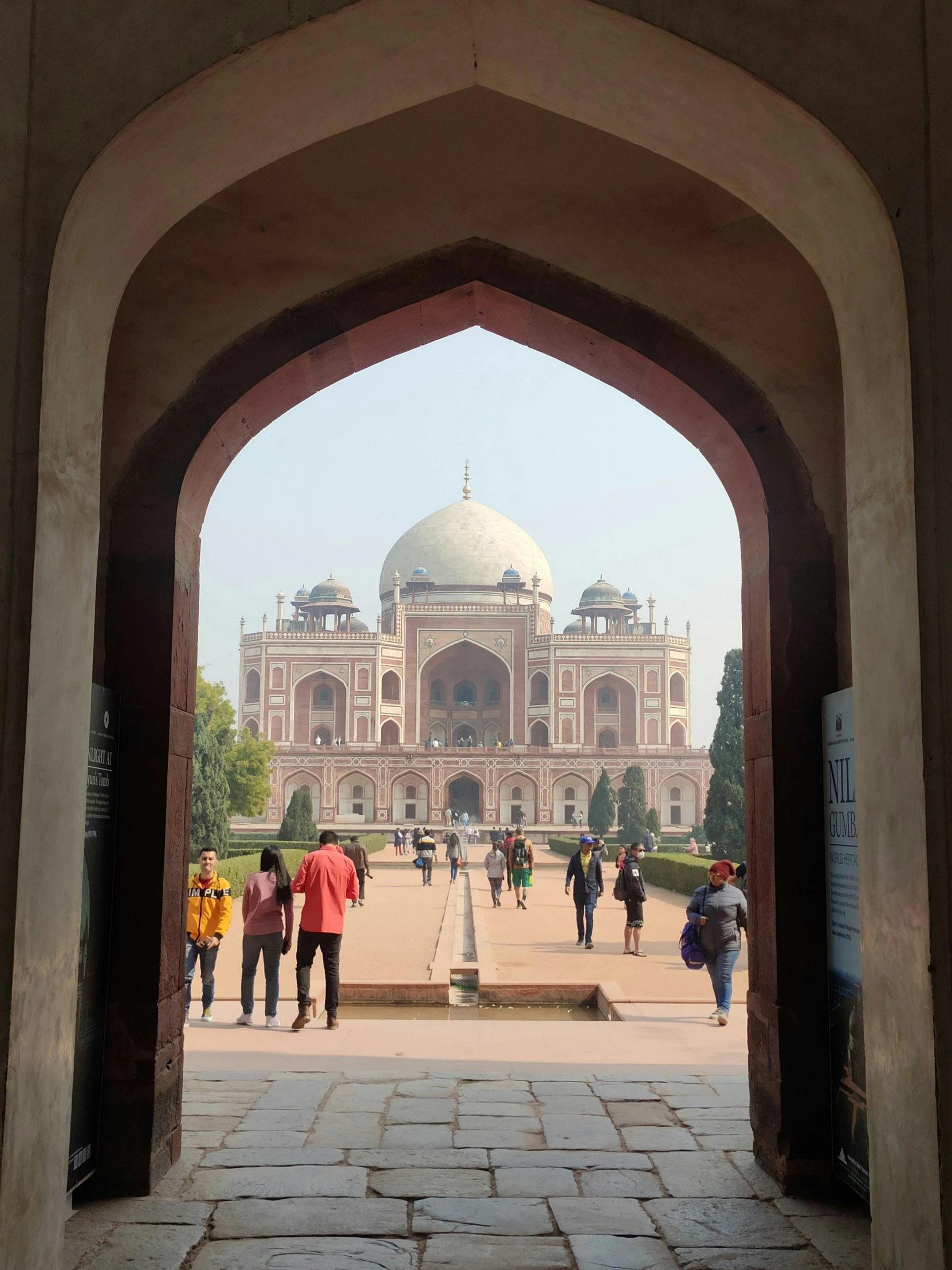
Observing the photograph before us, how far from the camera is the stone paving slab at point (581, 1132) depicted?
3.44 metres

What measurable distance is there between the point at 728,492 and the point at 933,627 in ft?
5.58

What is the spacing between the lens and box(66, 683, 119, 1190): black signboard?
2807 mm

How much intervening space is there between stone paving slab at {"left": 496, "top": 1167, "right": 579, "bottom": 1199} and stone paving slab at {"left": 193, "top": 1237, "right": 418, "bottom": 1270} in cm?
44

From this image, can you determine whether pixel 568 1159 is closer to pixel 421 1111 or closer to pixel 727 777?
pixel 421 1111

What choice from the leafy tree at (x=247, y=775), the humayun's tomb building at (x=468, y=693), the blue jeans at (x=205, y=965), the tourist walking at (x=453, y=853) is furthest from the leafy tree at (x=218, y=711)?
the blue jeans at (x=205, y=965)

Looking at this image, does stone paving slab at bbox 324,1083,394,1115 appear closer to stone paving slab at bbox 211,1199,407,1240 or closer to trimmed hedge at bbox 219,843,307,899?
stone paving slab at bbox 211,1199,407,1240

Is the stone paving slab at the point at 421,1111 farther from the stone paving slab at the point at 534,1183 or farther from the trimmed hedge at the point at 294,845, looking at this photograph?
the trimmed hedge at the point at 294,845

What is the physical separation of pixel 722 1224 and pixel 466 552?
38.8 meters

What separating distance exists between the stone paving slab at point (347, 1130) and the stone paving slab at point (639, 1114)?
0.74m

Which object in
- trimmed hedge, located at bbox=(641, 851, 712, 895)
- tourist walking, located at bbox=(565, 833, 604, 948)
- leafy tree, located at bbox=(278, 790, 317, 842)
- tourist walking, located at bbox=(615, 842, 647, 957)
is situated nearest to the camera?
tourist walking, located at bbox=(615, 842, 647, 957)

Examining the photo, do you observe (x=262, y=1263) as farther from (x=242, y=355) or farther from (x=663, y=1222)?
(x=242, y=355)

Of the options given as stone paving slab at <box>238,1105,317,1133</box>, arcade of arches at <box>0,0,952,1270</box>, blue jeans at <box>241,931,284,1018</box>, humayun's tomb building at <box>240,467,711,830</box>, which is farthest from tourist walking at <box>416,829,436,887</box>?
humayun's tomb building at <box>240,467,711,830</box>

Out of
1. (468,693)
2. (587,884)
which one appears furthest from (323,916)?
(468,693)

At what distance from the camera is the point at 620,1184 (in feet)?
10.1
